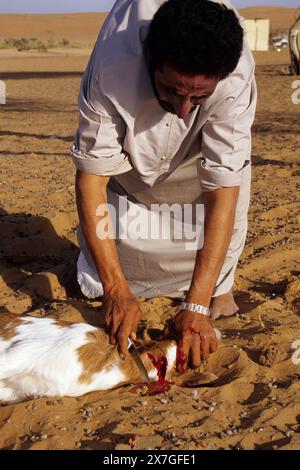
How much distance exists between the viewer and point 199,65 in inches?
116

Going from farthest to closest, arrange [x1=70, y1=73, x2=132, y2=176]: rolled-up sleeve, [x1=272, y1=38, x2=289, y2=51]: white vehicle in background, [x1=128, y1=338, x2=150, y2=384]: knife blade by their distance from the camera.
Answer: [x1=272, y1=38, x2=289, y2=51]: white vehicle in background
[x1=70, y1=73, x2=132, y2=176]: rolled-up sleeve
[x1=128, y1=338, x2=150, y2=384]: knife blade

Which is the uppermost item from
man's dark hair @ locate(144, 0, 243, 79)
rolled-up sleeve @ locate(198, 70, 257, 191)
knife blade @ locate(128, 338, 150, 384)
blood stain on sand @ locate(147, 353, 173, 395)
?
man's dark hair @ locate(144, 0, 243, 79)

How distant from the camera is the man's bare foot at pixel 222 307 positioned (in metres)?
4.24

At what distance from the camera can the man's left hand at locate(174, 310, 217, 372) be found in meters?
3.45

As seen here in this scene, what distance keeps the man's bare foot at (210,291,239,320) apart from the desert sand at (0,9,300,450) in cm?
7

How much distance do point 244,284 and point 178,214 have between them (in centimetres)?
78

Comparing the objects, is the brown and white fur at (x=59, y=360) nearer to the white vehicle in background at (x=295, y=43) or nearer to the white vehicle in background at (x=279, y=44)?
the white vehicle in background at (x=295, y=43)

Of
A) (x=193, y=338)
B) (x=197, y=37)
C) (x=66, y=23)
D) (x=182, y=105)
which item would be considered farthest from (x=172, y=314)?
(x=66, y=23)

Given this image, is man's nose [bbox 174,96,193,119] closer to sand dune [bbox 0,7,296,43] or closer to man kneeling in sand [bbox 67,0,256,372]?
man kneeling in sand [bbox 67,0,256,372]

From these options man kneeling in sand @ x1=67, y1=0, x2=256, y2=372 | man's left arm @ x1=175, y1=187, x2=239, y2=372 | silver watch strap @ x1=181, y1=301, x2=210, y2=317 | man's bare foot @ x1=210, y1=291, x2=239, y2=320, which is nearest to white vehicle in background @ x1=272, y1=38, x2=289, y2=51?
man's bare foot @ x1=210, y1=291, x2=239, y2=320

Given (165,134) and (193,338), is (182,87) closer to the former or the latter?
(165,134)

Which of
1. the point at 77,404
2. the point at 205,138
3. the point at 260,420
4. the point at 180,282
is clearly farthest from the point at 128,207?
the point at 260,420

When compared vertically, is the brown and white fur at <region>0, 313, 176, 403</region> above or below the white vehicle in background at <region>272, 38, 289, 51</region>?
above

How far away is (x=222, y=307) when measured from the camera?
424 centimetres
